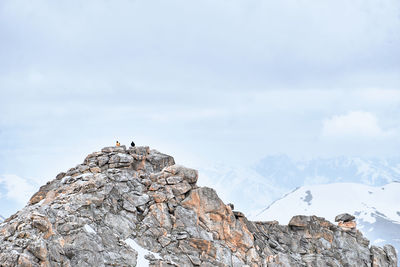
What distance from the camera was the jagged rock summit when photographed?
71562mm

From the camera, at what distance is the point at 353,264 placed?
103m

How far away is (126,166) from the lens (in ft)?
300

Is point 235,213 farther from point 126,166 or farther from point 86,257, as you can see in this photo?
point 86,257

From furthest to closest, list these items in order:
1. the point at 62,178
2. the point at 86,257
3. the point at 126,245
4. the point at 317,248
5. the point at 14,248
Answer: the point at 317,248
the point at 62,178
the point at 126,245
the point at 86,257
the point at 14,248

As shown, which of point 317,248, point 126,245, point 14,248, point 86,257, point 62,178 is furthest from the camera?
point 317,248

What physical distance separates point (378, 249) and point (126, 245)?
181 ft

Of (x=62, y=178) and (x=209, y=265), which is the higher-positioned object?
(x=62, y=178)

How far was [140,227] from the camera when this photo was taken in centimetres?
8244

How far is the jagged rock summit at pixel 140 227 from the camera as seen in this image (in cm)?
7156

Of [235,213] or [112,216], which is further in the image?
[235,213]

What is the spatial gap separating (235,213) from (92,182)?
25.3 m

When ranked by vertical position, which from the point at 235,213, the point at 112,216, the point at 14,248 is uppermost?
the point at 235,213

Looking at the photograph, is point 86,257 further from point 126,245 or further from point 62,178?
point 62,178

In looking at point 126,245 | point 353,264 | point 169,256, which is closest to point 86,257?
point 126,245
